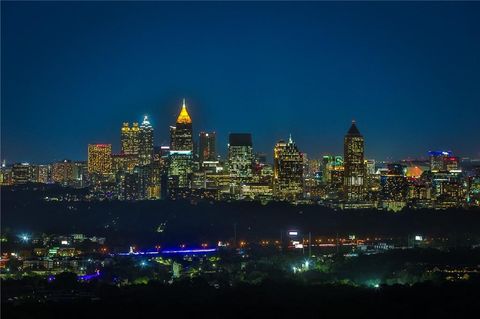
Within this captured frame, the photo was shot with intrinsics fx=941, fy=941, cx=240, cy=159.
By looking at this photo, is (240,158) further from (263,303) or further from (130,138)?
(263,303)

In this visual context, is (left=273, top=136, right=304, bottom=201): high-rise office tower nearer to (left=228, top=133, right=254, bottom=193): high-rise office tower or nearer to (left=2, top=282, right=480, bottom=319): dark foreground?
(left=228, top=133, right=254, bottom=193): high-rise office tower

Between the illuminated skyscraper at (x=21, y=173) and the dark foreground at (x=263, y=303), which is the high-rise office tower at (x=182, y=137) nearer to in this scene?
the illuminated skyscraper at (x=21, y=173)

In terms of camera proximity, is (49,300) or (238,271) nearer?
(49,300)

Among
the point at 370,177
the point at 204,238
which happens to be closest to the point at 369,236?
the point at 204,238

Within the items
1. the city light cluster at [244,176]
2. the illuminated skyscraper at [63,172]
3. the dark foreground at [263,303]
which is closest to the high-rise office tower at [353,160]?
the city light cluster at [244,176]

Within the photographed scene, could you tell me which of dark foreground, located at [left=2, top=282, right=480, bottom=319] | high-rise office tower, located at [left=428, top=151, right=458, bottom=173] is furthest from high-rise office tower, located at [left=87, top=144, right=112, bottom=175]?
dark foreground, located at [left=2, top=282, right=480, bottom=319]

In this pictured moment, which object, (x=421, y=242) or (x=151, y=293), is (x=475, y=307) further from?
(x=421, y=242)

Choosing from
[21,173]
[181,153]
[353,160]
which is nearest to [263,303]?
[21,173]
